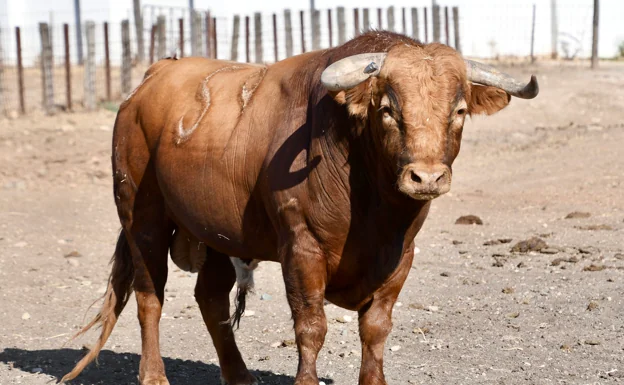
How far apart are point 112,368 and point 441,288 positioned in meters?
2.90

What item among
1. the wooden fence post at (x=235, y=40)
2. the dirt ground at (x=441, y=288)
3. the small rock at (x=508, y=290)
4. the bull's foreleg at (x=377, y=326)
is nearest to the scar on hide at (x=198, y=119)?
the bull's foreleg at (x=377, y=326)

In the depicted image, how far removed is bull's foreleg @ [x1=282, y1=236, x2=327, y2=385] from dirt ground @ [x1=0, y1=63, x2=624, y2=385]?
1.34 metres

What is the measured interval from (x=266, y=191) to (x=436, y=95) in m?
1.15

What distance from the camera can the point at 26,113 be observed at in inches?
803

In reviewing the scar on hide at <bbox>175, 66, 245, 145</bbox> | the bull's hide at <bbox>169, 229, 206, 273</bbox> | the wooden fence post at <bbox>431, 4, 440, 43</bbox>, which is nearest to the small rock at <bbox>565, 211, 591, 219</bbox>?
the bull's hide at <bbox>169, 229, 206, 273</bbox>

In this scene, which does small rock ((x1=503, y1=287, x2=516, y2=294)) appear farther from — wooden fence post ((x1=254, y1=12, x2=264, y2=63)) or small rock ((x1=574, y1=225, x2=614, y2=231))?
wooden fence post ((x1=254, y1=12, x2=264, y2=63))

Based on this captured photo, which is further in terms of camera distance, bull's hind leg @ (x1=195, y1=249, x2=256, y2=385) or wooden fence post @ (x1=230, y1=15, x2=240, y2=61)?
wooden fence post @ (x1=230, y1=15, x2=240, y2=61)

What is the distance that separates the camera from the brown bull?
15.8 feet

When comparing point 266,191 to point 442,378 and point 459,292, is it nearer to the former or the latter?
point 442,378

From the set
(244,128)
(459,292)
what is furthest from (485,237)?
(244,128)

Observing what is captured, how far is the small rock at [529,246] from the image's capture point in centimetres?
954

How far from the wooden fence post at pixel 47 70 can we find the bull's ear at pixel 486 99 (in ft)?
53.0

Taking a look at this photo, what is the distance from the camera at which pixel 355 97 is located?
496 cm

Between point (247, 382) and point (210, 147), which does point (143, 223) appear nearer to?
point (210, 147)
